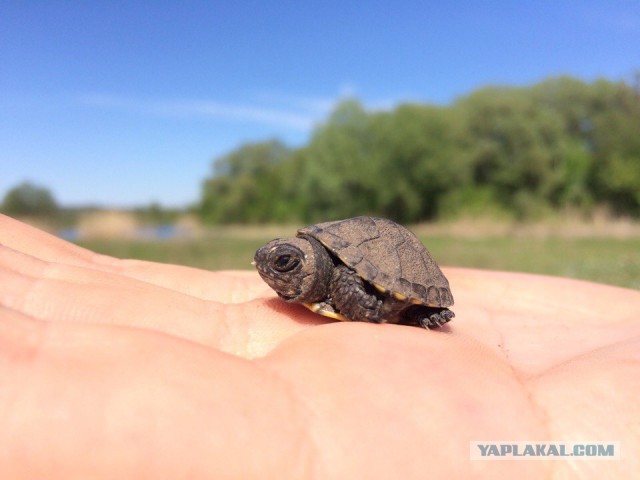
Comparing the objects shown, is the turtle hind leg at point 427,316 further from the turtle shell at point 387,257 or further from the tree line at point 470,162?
the tree line at point 470,162

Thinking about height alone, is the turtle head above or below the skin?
above

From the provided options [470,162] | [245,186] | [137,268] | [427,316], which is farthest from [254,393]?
[245,186]

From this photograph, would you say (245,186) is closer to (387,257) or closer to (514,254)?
(514,254)

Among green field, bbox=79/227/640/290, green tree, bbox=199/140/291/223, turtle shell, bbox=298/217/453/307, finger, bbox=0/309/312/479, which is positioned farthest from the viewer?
green tree, bbox=199/140/291/223

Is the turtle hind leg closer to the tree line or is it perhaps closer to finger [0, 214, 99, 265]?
finger [0, 214, 99, 265]

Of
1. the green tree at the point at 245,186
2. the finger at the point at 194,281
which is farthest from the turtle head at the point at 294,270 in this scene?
the green tree at the point at 245,186

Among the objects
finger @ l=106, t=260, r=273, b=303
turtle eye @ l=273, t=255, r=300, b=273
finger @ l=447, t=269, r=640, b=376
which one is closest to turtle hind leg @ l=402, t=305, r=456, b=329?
finger @ l=447, t=269, r=640, b=376

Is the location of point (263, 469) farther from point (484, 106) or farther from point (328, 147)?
point (484, 106)

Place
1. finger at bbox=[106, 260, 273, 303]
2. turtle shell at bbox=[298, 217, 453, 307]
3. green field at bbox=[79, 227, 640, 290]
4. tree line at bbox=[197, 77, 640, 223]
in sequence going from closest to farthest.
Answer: turtle shell at bbox=[298, 217, 453, 307] < finger at bbox=[106, 260, 273, 303] < green field at bbox=[79, 227, 640, 290] < tree line at bbox=[197, 77, 640, 223]
